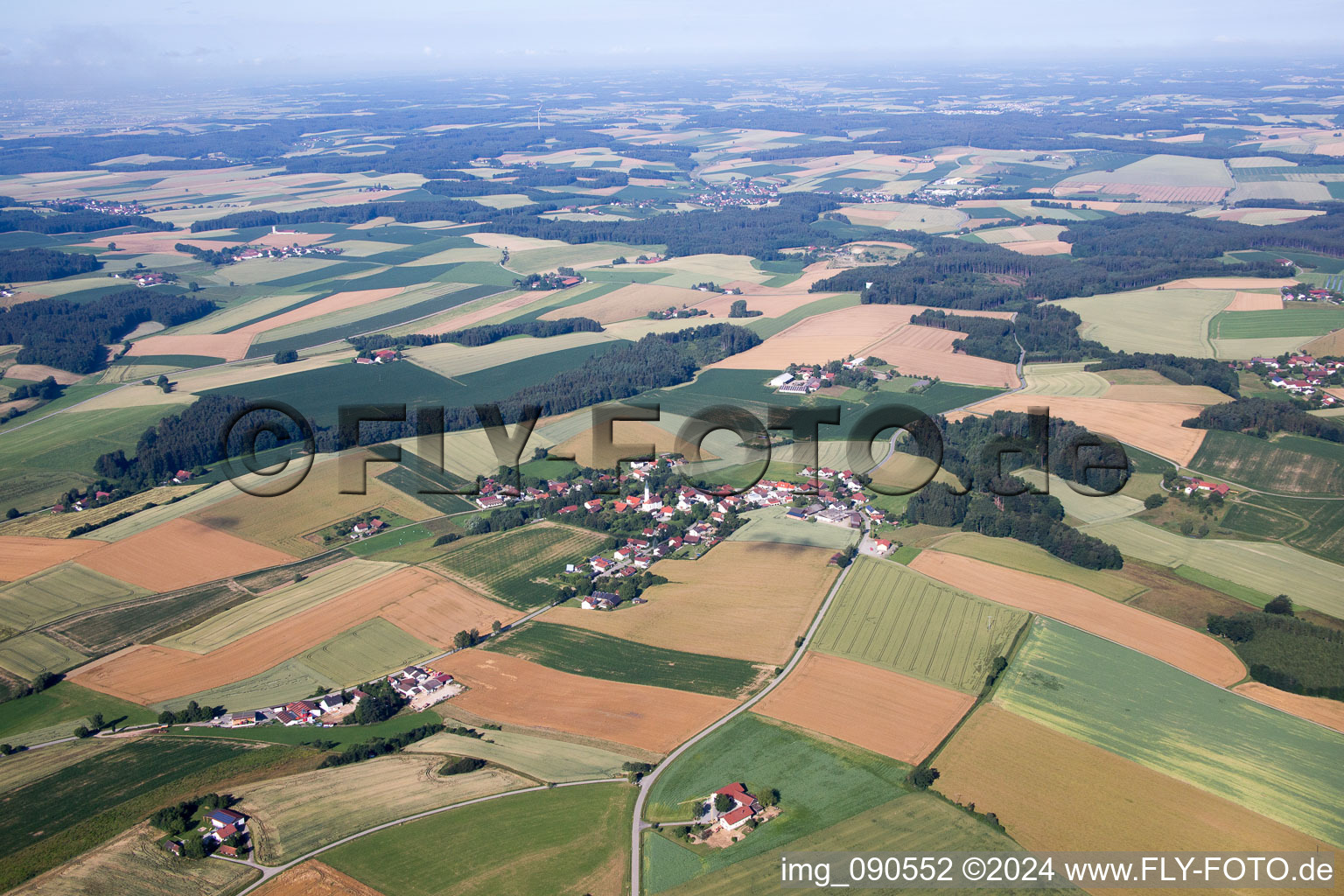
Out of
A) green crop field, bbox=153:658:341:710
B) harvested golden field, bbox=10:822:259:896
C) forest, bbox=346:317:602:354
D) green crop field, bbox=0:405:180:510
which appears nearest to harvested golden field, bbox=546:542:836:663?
green crop field, bbox=153:658:341:710

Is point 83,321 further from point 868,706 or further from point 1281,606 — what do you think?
point 1281,606

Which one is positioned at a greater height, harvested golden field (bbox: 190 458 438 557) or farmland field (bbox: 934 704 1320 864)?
harvested golden field (bbox: 190 458 438 557)

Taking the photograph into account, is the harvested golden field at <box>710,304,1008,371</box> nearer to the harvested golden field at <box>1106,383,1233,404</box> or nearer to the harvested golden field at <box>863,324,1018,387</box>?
the harvested golden field at <box>863,324,1018,387</box>

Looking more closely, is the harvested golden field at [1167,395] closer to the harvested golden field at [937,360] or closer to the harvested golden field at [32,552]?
the harvested golden field at [937,360]

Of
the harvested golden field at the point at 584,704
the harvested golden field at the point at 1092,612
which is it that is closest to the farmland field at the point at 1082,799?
the harvested golden field at the point at 1092,612

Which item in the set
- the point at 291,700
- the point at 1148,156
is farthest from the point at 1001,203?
the point at 291,700

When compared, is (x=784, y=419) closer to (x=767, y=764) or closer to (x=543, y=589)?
(x=543, y=589)
